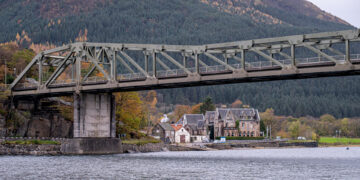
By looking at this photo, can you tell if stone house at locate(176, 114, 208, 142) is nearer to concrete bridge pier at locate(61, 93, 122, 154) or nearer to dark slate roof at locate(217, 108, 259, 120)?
dark slate roof at locate(217, 108, 259, 120)

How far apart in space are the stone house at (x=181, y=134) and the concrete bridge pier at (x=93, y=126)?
197 feet

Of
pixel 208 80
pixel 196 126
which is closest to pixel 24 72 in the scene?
pixel 208 80

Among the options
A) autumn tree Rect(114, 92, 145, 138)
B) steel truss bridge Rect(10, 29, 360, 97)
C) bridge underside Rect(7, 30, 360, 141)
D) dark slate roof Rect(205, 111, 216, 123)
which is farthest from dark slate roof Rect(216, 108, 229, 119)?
steel truss bridge Rect(10, 29, 360, 97)

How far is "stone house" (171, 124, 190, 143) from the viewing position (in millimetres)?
155625

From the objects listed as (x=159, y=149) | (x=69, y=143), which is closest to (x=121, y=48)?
(x=69, y=143)

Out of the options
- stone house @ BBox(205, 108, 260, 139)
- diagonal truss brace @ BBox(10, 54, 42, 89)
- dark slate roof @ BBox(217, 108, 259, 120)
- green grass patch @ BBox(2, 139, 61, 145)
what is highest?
diagonal truss brace @ BBox(10, 54, 42, 89)

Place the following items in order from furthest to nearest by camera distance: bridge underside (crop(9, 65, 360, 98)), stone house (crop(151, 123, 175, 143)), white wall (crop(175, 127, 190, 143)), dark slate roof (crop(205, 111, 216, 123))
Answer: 1. dark slate roof (crop(205, 111, 216, 123))
2. white wall (crop(175, 127, 190, 143))
3. stone house (crop(151, 123, 175, 143))
4. bridge underside (crop(9, 65, 360, 98))

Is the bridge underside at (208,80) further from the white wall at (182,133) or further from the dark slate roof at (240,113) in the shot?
the dark slate roof at (240,113)

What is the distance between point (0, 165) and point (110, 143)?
31687 millimetres

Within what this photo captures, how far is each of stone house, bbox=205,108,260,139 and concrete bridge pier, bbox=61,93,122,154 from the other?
73695mm

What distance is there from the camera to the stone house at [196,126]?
16562 cm

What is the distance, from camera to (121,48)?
90188mm

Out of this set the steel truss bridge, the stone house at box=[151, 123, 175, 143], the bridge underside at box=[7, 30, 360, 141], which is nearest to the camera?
the steel truss bridge

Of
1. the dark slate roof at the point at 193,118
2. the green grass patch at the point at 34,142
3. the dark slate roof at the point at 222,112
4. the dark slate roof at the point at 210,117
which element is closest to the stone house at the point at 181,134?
the dark slate roof at the point at 193,118
